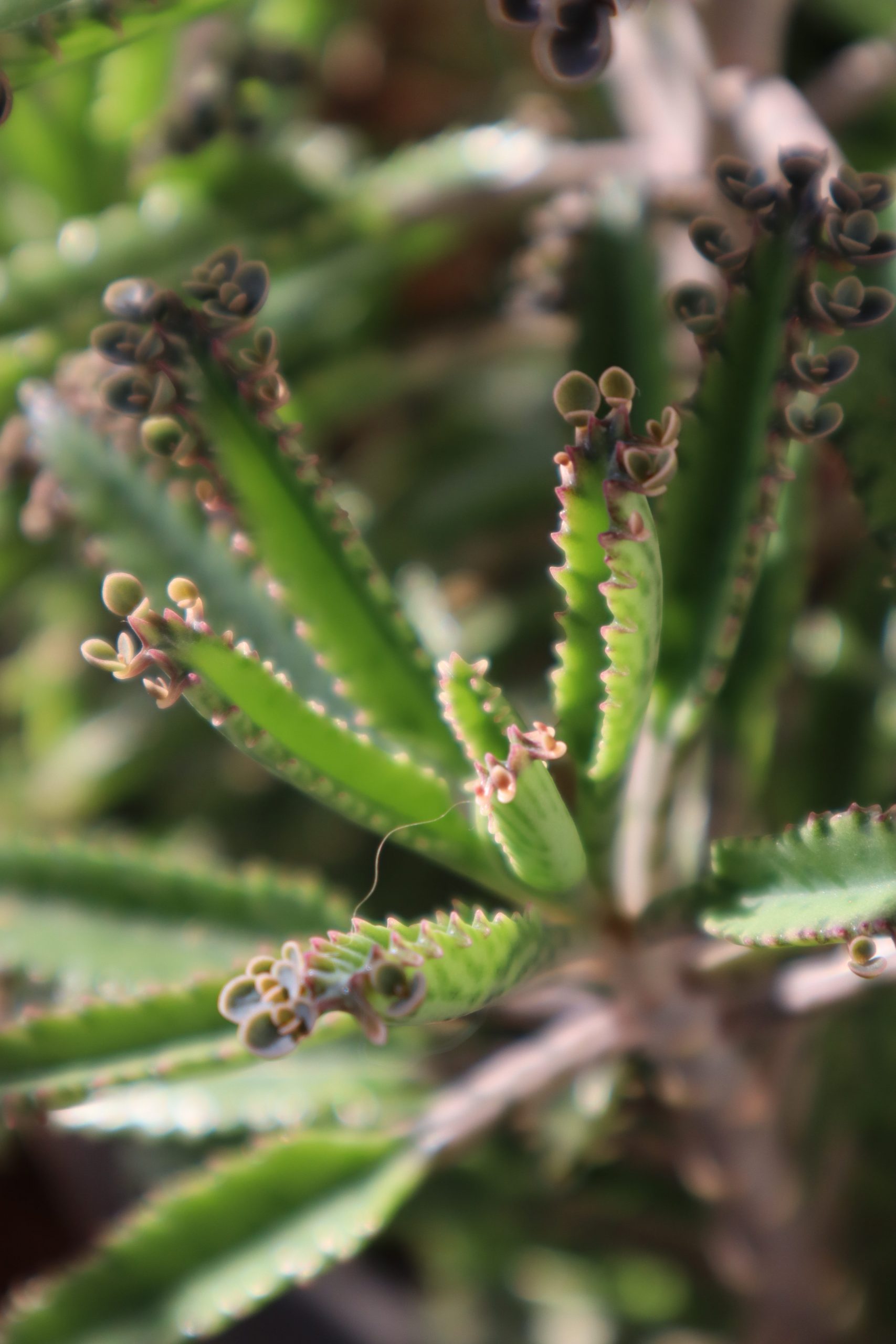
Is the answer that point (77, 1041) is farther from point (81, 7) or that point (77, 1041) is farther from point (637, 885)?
point (81, 7)

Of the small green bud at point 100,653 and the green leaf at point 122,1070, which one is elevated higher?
the small green bud at point 100,653

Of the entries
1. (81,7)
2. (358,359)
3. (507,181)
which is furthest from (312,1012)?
(358,359)

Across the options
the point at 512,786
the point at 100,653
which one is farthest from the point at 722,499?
the point at 100,653

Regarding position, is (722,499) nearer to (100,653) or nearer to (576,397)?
(576,397)

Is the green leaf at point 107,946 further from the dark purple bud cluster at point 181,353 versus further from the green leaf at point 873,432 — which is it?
the green leaf at point 873,432

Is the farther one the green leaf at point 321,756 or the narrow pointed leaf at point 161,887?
the narrow pointed leaf at point 161,887

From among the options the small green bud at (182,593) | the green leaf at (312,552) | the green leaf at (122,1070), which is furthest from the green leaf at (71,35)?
the green leaf at (122,1070)
